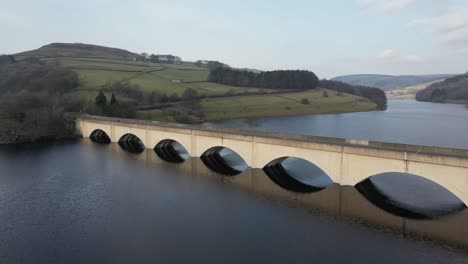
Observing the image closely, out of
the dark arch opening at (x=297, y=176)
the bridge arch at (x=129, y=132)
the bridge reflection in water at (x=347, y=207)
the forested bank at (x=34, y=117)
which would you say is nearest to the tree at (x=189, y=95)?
the forested bank at (x=34, y=117)

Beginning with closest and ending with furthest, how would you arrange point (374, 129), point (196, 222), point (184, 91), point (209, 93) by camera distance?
1. point (196, 222)
2. point (374, 129)
3. point (184, 91)
4. point (209, 93)

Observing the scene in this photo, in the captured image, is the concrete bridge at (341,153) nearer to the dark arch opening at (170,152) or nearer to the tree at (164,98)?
the dark arch opening at (170,152)

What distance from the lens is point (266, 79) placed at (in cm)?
13300

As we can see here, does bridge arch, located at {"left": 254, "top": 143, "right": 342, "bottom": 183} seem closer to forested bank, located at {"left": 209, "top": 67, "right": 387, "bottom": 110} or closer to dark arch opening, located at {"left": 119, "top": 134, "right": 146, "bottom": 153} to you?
dark arch opening, located at {"left": 119, "top": 134, "right": 146, "bottom": 153}

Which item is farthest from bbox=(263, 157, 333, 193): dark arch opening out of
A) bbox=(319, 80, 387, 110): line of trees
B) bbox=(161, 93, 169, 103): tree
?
bbox=(319, 80, 387, 110): line of trees

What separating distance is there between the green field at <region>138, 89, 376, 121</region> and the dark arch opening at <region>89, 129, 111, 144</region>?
12.9 metres

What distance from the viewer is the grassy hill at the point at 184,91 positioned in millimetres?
89438

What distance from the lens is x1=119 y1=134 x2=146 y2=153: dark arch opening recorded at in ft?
177

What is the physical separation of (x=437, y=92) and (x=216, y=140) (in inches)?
6807

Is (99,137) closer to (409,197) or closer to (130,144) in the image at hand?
→ (130,144)

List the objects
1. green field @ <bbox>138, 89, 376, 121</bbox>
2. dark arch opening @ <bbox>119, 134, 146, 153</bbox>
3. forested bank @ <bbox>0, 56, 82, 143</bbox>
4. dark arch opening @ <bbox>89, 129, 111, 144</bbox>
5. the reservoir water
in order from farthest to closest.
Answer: green field @ <bbox>138, 89, 376, 121</bbox>
dark arch opening @ <bbox>89, 129, 111, 144</bbox>
forested bank @ <bbox>0, 56, 82, 143</bbox>
dark arch opening @ <bbox>119, 134, 146, 153</bbox>
the reservoir water

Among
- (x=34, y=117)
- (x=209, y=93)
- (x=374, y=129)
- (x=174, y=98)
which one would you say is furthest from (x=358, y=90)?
(x=34, y=117)

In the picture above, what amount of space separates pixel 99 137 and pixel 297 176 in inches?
1572

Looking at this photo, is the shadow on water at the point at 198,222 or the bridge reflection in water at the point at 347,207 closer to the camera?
the shadow on water at the point at 198,222
